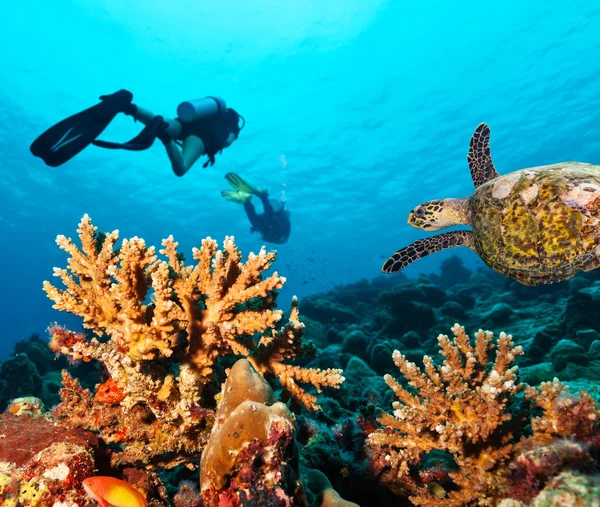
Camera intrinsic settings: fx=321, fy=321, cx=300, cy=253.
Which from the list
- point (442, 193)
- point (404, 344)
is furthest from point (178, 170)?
point (442, 193)

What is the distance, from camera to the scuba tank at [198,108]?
822 centimetres

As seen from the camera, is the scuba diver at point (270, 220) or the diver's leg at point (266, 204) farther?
the scuba diver at point (270, 220)

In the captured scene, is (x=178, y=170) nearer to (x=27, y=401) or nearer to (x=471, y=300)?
(x=27, y=401)

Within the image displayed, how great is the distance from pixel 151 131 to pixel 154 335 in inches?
247

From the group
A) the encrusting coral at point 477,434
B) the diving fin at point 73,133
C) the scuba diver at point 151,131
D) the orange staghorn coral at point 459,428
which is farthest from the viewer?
the scuba diver at point 151,131

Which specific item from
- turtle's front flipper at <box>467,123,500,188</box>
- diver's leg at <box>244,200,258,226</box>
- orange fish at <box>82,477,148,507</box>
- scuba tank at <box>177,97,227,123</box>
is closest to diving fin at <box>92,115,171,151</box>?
scuba tank at <box>177,97,227,123</box>

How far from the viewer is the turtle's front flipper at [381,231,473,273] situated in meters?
4.88

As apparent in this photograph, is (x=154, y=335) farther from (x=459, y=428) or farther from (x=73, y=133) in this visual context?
(x=73, y=133)

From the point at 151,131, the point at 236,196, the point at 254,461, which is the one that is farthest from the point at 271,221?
the point at 254,461

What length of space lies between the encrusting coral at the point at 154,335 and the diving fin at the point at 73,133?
438 centimetres

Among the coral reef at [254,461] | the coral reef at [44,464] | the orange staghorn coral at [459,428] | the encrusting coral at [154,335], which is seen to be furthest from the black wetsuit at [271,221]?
the coral reef at [254,461]

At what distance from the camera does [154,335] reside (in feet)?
6.54

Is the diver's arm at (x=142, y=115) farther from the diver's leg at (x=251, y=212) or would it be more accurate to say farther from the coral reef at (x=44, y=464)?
the diver's leg at (x=251, y=212)

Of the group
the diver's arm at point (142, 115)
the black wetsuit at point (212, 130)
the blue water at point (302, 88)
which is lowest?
the diver's arm at point (142, 115)
